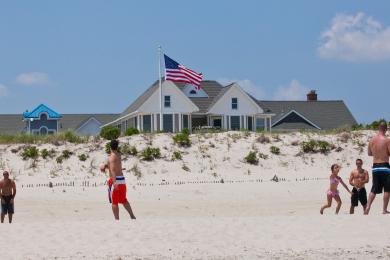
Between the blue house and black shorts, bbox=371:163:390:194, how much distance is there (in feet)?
138

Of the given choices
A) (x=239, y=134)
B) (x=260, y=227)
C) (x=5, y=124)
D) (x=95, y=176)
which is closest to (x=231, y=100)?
(x=239, y=134)

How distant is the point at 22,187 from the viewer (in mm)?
26266

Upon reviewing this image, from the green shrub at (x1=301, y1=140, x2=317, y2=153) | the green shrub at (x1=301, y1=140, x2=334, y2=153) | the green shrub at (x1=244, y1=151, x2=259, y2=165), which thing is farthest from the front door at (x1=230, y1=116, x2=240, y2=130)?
the green shrub at (x1=244, y1=151, x2=259, y2=165)

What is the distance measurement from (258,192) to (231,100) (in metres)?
21.3

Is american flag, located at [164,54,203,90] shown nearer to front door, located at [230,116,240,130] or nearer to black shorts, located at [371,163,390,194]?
front door, located at [230,116,240,130]

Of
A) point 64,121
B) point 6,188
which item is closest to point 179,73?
point 6,188

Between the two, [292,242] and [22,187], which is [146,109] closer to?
[22,187]

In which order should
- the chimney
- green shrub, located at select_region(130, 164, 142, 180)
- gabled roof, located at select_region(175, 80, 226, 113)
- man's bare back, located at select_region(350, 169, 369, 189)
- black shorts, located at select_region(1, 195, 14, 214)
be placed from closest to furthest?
man's bare back, located at select_region(350, 169, 369, 189) < black shorts, located at select_region(1, 195, 14, 214) < green shrub, located at select_region(130, 164, 142, 180) < gabled roof, located at select_region(175, 80, 226, 113) < the chimney

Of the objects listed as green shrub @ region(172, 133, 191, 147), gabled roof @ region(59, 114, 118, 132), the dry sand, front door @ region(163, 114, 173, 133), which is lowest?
the dry sand

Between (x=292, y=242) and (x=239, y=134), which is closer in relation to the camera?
(x=292, y=242)

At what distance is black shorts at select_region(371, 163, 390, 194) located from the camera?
15594 mm

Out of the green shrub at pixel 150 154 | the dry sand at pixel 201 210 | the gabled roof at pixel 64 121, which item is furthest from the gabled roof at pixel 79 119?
the green shrub at pixel 150 154

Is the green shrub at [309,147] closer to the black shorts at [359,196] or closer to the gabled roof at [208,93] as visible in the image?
the black shorts at [359,196]

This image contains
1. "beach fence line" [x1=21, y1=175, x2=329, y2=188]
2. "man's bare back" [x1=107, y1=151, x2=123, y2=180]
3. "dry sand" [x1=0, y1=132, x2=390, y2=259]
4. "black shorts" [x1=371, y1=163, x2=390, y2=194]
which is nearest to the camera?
"dry sand" [x1=0, y1=132, x2=390, y2=259]
